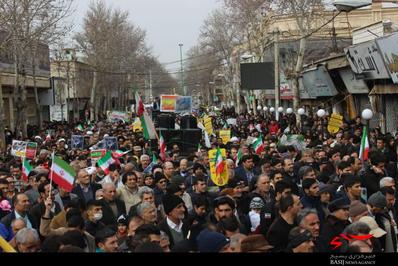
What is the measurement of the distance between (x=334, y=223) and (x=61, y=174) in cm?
376

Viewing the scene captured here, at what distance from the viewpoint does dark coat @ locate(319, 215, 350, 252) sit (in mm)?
5871

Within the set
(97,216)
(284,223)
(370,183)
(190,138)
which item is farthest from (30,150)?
(284,223)

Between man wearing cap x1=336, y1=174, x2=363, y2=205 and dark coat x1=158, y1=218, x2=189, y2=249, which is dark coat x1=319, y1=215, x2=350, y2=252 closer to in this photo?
man wearing cap x1=336, y1=174, x2=363, y2=205

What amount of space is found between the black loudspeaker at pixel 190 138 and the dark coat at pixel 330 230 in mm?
13286

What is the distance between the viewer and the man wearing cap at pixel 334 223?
5.92 metres

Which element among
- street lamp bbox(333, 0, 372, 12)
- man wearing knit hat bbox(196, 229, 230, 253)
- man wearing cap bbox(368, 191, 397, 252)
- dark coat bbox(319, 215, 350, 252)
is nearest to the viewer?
man wearing knit hat bbox(196, 229, 230, 253)

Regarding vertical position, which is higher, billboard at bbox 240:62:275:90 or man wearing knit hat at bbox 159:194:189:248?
billboard at bbox 240:62:275:90

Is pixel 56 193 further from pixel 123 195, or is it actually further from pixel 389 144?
pixel 389 144

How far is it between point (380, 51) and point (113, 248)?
14827mm

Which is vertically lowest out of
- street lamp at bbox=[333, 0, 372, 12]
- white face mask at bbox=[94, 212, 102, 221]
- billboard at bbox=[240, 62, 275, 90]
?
white face mask at bbox=[94, 212, 102, 221]

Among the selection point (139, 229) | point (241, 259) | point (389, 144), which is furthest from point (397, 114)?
point (241, 259)

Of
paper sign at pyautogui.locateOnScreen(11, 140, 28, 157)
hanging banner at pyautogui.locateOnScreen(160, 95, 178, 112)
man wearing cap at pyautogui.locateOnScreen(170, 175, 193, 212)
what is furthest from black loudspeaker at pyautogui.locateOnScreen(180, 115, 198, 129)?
man wearing cap at pyautogui.locateOnScreen(170, 175, 193, 212)

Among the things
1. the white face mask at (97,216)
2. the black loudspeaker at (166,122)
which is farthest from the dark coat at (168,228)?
the black loudspeaker at (166,122)

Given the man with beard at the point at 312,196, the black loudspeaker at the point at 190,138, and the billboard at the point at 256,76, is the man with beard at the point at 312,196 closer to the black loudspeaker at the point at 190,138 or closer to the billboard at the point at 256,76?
the black loudspeaker at the point at 190,138
